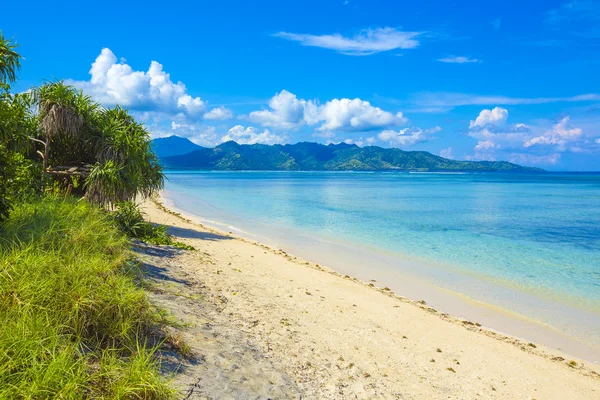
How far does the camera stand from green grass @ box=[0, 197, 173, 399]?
3135 millimetres

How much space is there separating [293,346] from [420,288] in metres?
8.04

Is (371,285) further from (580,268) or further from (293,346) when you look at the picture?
(580,268)

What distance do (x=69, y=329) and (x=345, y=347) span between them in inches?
157

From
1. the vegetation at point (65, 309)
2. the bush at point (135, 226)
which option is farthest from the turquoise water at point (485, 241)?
the vegetation at point (65, 309)

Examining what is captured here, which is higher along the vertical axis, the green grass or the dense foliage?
the dense foliage

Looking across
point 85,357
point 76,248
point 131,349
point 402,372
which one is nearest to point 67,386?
point 85,357

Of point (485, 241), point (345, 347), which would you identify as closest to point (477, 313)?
point (345, 347)

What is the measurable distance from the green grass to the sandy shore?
73 centimetres

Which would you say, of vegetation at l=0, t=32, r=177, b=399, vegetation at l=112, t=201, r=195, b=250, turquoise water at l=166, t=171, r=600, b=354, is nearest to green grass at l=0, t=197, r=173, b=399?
vegetation at l=0, t=32, r=177, b=399

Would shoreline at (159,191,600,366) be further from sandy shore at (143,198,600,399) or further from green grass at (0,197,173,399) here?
green grass at (0,197,173,399)

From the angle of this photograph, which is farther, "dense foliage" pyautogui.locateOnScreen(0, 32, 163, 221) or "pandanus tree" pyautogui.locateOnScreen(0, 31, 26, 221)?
"dense foliage" pyautogui.locateOnScreen(0, 32, 163, 221)

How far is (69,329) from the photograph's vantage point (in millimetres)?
3885

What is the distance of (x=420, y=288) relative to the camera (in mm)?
12906

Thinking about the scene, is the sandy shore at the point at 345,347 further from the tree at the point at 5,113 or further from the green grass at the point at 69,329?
the tree at the point at 5,113
